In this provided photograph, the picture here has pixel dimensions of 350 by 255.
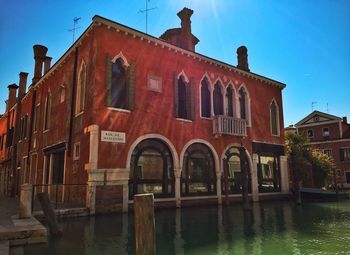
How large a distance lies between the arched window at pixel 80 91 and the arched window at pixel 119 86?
129cm

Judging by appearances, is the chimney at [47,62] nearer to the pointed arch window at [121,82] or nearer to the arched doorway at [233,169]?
the pointed arch window at [121,82]

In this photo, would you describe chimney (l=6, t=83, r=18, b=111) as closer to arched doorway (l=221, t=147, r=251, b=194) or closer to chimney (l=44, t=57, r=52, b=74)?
chimney (l=44, t=57, r=52, b=74)

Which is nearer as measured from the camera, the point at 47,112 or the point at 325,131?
the point at 47,112

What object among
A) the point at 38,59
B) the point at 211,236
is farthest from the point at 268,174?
the point at 38,59

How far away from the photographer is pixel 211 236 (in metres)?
6.83

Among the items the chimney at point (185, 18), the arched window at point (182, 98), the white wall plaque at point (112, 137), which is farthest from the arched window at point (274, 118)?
the white wall plaque at point (112, 137)

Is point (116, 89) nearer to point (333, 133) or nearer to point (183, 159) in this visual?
point (183, 159)

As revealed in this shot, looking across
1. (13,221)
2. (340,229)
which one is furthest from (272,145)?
(13,221)

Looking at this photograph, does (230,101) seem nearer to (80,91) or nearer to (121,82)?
(121,82)

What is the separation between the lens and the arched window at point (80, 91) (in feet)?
39.2

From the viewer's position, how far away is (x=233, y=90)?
50.9ft

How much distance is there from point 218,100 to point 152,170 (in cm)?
513

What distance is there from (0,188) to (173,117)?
Result: 1629 centimetres

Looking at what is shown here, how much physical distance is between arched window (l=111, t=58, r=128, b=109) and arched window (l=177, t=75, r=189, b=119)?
2731mm
